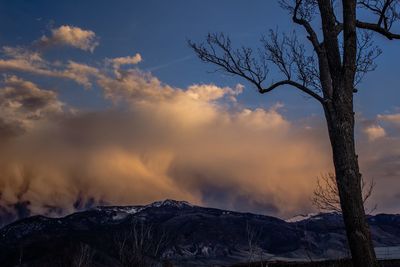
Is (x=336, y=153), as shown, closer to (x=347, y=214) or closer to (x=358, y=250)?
(x=347, y=214)

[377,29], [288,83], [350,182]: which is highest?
[377,29]

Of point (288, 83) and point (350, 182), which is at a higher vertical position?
point (288, 83)

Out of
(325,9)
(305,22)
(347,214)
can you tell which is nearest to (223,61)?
(305,22)

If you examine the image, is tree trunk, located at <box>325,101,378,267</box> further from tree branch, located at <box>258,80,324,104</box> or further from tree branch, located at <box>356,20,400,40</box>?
tree branch, located at <box>356,20,400,40</box>

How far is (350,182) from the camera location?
7.09m

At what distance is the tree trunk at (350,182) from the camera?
6898 millimetres

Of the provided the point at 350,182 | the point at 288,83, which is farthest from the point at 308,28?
the point at 350,182

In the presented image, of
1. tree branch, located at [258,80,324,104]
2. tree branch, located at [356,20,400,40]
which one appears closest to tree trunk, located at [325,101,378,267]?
tree branch, located at [258,80,324,104]

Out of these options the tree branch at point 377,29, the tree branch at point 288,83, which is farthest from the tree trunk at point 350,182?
the tree branch at point 377,29

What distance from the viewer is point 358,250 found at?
22.6 feet

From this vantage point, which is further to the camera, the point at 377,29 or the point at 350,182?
the point at 377,29

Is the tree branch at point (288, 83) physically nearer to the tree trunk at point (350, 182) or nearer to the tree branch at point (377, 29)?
the tree trunk at point (350, 182)

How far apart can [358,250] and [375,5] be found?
13.9 feet

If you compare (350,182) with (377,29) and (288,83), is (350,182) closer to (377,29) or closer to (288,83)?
(288,83)
